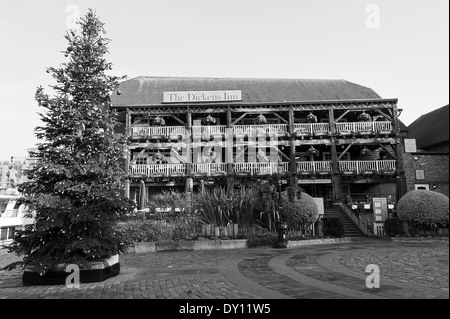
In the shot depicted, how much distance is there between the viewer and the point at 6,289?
5895mm

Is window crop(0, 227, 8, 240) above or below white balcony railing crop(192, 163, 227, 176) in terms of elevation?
below

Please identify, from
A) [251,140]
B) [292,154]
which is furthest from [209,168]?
[292,154]

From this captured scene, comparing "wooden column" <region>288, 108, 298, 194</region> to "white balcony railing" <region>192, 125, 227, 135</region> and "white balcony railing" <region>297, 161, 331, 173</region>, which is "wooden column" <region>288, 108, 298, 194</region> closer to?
"white balcony railing" <region>297, 161, 331, 173</region>

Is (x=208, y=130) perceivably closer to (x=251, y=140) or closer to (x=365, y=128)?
(x=251, y=140)

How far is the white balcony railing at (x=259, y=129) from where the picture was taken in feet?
72.3

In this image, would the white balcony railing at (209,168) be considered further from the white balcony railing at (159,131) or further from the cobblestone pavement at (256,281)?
the cobblestone pavement at (256,281)

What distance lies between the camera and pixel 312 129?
22344mm

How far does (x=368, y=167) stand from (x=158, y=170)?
14.3m

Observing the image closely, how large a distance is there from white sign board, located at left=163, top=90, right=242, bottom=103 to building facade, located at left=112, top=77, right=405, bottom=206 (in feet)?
0.23

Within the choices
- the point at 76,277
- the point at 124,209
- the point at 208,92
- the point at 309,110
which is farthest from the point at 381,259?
the point at 208,92

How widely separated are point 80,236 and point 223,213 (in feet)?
23.2

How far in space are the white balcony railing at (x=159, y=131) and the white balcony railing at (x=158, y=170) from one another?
7.21 ft

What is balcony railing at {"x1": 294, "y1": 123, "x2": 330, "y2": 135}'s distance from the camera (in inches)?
870

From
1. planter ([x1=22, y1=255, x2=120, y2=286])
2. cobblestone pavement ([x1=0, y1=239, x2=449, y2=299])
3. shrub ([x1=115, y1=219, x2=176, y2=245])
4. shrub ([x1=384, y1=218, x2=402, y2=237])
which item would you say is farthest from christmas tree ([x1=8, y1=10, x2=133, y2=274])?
shrub ([x1=384, y1=218, x2=402, y2=237])
